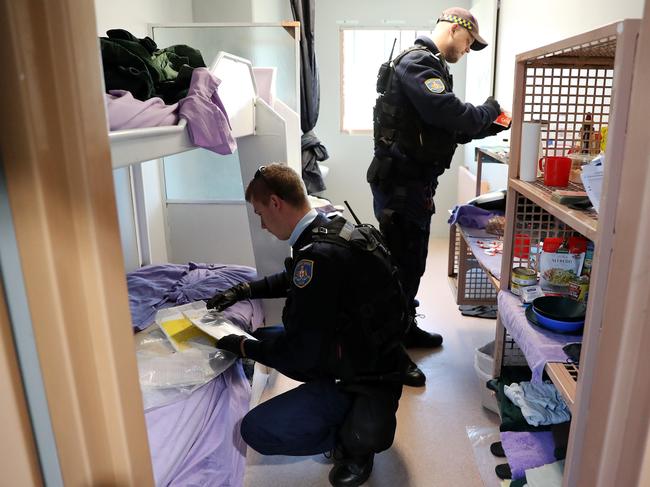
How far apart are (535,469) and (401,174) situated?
150cm

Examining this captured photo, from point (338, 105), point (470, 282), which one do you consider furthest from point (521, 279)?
point (338, 105)

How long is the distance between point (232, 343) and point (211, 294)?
529 mm

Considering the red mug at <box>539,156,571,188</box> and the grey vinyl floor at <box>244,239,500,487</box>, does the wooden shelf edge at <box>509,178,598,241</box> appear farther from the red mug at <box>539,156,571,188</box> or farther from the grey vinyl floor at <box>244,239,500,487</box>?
the grey vinyl floor at <box>244,239,500,487</box>

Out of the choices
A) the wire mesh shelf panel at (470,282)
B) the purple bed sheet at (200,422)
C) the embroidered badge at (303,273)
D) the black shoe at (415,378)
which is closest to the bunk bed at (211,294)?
the purple bed sheet at (200,422)

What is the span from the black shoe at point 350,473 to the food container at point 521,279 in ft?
2.45

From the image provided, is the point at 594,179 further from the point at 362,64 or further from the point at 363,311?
the point at 362,64

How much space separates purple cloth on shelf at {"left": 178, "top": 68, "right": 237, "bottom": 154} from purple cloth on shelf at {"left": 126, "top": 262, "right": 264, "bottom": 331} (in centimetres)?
75

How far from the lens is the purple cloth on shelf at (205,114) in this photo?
4.68 feet

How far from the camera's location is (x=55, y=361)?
45 centimetres

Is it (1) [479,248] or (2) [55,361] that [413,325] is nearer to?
(1) [479,248]

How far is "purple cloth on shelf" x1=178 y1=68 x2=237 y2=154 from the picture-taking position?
1426 mm

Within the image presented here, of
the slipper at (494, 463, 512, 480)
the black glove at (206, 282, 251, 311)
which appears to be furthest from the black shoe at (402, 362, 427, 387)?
the black glove at (206, 282, 251, 311)

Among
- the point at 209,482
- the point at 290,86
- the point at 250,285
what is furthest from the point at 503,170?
the point at 209,482

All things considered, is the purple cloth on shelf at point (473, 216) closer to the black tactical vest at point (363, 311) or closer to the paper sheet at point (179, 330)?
the black tactical vest at point (363, 311)
